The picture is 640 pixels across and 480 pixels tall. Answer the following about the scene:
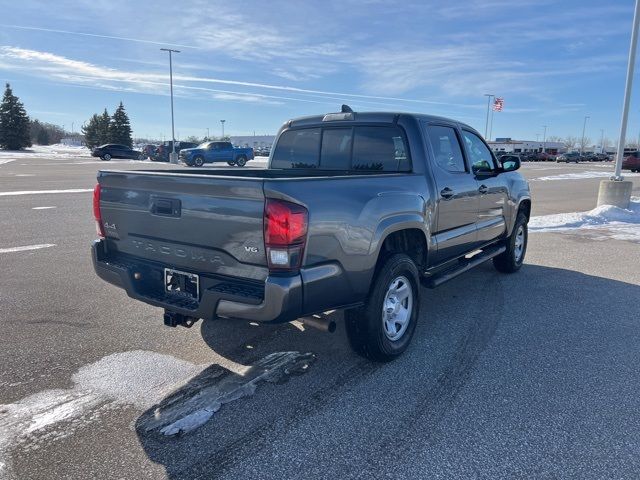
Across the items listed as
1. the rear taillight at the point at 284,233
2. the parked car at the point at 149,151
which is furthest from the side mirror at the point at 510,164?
the parked car at the point at 149,151

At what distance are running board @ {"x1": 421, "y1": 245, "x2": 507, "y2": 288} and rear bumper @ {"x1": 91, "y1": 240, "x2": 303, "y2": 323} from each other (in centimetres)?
188

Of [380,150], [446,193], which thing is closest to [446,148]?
[446,193]

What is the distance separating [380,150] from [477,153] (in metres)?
1.72

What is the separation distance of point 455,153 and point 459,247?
0.98 meters

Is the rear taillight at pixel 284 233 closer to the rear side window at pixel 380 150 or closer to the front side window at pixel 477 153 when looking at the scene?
the rear side window at pixel 380 150

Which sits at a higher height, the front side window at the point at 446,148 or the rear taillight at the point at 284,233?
the front side window at the point at 446,148

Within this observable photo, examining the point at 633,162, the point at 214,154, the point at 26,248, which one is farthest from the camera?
the point at 633,162

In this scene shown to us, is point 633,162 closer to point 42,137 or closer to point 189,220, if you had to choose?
point 189,220

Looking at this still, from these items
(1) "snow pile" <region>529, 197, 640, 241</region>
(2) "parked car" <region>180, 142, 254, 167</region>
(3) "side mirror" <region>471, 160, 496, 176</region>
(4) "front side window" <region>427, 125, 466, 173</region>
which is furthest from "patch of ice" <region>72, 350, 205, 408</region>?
(2) "parked car" <region>180, 142, 254, 167</region>

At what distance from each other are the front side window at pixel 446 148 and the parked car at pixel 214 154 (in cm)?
3248

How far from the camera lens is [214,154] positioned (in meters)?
36.5

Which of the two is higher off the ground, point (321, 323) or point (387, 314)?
point (321, 323)

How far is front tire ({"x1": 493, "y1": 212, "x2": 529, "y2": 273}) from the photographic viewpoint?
663 centimetres

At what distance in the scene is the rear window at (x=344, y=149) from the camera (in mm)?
4523
